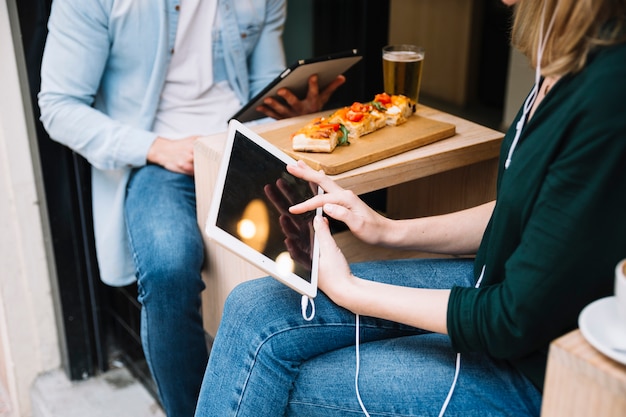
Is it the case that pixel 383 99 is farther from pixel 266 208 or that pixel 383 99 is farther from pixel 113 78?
pixel 113 78

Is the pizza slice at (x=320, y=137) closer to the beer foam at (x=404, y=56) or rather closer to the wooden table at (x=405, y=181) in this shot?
the wooden table at (x=405, y=181)

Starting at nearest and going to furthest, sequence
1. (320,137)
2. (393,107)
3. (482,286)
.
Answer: (482,286) → (320,137) → (393,107)

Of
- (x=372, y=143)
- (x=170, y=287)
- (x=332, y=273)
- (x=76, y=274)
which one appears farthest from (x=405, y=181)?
(x=76, y=274)

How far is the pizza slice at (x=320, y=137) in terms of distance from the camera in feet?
4.14

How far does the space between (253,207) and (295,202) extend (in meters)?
0.09

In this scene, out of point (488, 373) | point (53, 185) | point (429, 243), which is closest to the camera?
point (488, 373)

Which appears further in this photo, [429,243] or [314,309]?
[429,243]

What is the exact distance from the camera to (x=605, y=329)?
0.76 metres

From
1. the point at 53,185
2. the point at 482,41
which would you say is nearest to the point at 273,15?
the point at 53,185

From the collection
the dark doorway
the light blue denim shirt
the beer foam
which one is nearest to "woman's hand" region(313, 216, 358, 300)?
A: the beer foam

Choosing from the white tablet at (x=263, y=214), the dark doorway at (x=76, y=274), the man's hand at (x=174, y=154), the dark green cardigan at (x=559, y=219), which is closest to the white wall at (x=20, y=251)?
the dark doorway at (x=76, y=274)

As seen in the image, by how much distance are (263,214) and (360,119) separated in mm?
349

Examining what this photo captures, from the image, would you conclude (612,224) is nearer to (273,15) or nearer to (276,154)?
(276,154)

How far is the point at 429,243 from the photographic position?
4.09ft
